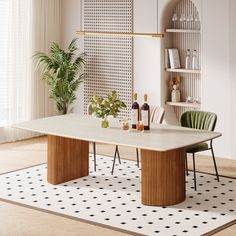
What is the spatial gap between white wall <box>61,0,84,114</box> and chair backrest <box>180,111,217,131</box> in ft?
9.96

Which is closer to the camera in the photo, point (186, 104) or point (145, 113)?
point (145, 113)

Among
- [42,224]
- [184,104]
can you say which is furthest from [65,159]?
[184,104]

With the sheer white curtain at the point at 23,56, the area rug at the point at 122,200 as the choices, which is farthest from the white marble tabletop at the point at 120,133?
the sheer white curtain at the point at 23,56

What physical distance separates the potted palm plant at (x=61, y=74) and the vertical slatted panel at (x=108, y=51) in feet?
0.72

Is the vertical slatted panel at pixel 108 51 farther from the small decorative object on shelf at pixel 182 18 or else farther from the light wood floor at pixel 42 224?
the light wood floor at pixel 42 224

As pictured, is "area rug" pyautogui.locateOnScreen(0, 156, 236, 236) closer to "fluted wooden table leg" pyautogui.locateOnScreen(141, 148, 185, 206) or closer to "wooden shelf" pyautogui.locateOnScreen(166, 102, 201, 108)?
"fluted wooden table leg" pyautogui.locateOnScreen(141, 148, 185, 206)

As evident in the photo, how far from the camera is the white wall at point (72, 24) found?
35.6 feet

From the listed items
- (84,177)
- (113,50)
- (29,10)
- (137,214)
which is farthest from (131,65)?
(137,214)

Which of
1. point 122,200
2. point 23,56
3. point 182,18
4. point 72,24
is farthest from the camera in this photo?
point 72,24

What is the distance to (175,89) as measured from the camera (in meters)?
9.88

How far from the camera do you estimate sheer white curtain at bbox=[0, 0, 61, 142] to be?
10.4 meters

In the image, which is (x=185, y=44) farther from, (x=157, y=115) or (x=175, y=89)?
(x=157, y=115)

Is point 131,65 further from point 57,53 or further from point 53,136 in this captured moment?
point 53,136

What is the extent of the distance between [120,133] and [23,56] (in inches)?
146
